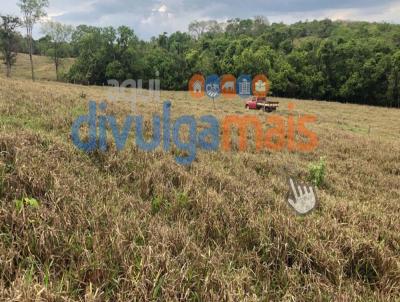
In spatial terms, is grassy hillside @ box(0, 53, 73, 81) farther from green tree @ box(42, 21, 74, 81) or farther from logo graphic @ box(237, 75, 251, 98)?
Answer: logo graphic @ box(237, 75, 251, 98)

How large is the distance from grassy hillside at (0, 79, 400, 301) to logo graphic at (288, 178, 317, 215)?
0.56 feet

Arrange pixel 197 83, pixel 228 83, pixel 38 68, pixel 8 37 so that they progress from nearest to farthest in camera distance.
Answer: pixel 8 37, pixel 228 83, pixel 197 83, pixel 38 68

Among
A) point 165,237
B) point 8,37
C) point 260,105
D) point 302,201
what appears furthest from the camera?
point 8,37

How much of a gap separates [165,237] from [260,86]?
162ft

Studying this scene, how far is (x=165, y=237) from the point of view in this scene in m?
3.34

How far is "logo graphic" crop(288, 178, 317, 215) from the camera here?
5109mm

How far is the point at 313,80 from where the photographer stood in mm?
54406

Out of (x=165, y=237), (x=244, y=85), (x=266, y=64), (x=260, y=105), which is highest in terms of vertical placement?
(x=266, y=64)

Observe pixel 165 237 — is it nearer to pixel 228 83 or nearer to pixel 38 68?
pixel 228 83

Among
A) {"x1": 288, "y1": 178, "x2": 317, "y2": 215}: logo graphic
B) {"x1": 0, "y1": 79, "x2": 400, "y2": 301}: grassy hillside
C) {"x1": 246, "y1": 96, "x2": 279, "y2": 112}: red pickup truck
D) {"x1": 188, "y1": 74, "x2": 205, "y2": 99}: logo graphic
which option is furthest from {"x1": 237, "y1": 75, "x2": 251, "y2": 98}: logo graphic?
{"x1": 0, "y1": 79, "x2": 400, "y2": 301}: grassy hillside

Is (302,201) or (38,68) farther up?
(38,68)

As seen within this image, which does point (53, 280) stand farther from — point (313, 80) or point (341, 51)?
point (341, 51)

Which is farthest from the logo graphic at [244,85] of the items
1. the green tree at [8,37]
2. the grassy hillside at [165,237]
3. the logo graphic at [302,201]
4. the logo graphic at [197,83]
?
the grassy hillside at [165,237]

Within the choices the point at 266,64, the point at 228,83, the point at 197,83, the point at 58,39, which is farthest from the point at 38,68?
the point at 266,64
